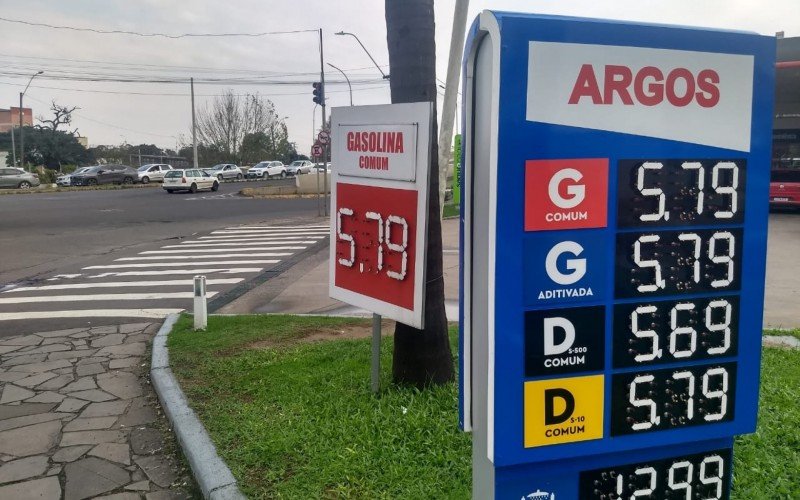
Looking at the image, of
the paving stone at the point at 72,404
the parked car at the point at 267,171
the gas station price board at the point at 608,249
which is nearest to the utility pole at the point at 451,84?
the paving stone at the point at 72,404

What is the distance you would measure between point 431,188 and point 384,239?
0.46 m

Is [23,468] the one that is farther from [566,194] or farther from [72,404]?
[566,194]

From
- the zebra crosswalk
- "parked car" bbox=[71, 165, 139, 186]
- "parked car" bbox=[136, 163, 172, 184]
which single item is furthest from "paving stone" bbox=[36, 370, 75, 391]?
"parked car" bbox=[136, 163, 172, 184]

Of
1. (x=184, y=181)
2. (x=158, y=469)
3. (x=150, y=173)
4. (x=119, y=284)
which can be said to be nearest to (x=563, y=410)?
(x=158, y=469)

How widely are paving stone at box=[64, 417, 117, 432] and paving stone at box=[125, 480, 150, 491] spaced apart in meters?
1.09

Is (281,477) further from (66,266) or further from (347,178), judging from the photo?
(66,266)

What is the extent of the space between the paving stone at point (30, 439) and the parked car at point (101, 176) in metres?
48.0

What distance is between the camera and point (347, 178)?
493 cm

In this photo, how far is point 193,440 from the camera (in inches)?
175

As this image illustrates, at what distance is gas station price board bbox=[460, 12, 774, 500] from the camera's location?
7.53ft

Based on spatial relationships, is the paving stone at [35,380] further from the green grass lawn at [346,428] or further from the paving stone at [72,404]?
the green grass lawn at [346,428]

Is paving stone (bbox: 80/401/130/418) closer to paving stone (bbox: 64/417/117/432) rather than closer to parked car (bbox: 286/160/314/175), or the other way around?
paving stone (bbox: 64/417/117/432)

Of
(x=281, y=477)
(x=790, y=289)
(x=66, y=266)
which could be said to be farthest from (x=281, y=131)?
(x=281, y=477)

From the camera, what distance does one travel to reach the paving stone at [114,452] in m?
4.58
